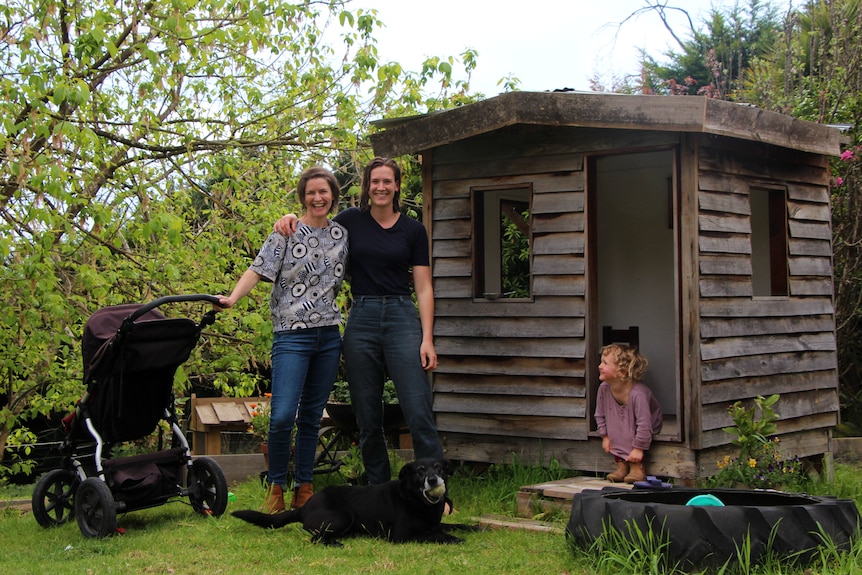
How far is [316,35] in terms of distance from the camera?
817cm

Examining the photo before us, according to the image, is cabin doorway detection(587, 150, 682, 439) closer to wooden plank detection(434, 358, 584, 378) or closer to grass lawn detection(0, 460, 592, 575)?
wooden plank detection(434, 358, 584, 378)

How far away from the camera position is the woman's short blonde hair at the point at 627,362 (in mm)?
6117

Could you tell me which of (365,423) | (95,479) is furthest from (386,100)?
(95,479)

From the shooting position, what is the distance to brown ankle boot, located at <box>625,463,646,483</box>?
596cm

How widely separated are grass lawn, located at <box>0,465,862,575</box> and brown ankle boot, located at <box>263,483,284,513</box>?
165 mm

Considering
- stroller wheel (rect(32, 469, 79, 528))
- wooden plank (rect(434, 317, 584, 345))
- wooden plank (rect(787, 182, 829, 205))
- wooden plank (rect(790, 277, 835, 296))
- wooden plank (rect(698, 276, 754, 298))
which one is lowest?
stroller wheel (rect(32, 469, 79, 528))

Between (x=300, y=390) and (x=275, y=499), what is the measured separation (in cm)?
65

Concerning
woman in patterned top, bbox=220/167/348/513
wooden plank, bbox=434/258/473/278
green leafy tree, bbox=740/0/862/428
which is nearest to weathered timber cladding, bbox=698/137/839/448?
wooden plank, bbox=434/258/473/278

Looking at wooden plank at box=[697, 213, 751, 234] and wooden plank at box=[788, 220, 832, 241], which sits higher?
wooden plank at box=[788, 220, 832, 241]

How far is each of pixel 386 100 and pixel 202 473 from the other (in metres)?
4.02

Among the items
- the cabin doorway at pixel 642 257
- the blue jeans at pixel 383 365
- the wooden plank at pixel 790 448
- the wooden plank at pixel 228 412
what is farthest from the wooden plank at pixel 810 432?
the wooden plank at pixel 228 412

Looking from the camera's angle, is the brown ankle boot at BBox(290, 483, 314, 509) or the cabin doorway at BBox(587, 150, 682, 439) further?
the cabin doorway at BBox(587, 150, 682, 439)

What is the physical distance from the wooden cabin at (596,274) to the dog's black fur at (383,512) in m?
1.74

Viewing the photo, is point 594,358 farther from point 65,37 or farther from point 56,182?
point 65,37
